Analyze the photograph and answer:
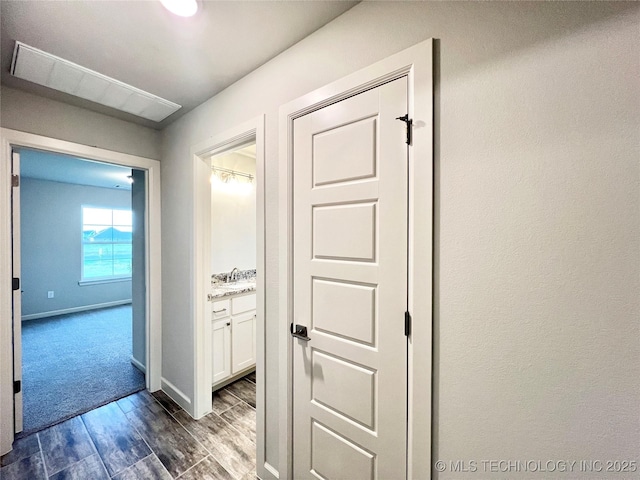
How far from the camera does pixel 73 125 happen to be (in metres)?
2.00

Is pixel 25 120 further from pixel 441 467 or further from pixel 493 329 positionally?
pixel 441 467

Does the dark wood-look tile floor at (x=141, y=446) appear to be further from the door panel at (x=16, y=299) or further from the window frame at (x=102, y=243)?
the window frame at (x=102, y=243)

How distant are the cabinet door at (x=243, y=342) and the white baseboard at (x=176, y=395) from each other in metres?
0.45

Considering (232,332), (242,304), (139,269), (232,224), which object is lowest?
(232,332)

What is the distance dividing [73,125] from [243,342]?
7.68 feet

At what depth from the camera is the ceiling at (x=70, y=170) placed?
350cm

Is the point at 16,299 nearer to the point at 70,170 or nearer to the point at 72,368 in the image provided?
the point at 72,368

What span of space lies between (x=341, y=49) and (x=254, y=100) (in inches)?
25.5

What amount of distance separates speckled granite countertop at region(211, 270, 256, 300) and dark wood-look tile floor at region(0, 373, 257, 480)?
966 millimetres

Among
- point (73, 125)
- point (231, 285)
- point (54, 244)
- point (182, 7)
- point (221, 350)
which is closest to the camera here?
point (182, 7)

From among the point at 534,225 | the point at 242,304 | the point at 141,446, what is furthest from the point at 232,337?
the point at 534,225

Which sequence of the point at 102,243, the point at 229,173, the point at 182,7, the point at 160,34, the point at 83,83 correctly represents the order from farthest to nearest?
1. the point at 102,243
2. the point at 229,173
3. the point at 83,83
4. the point at 160,34
5. the point at 182,7

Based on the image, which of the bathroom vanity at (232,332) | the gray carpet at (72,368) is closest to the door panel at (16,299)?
the gray carpet at (72,368)

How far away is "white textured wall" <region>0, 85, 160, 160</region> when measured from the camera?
1743 millimetres
